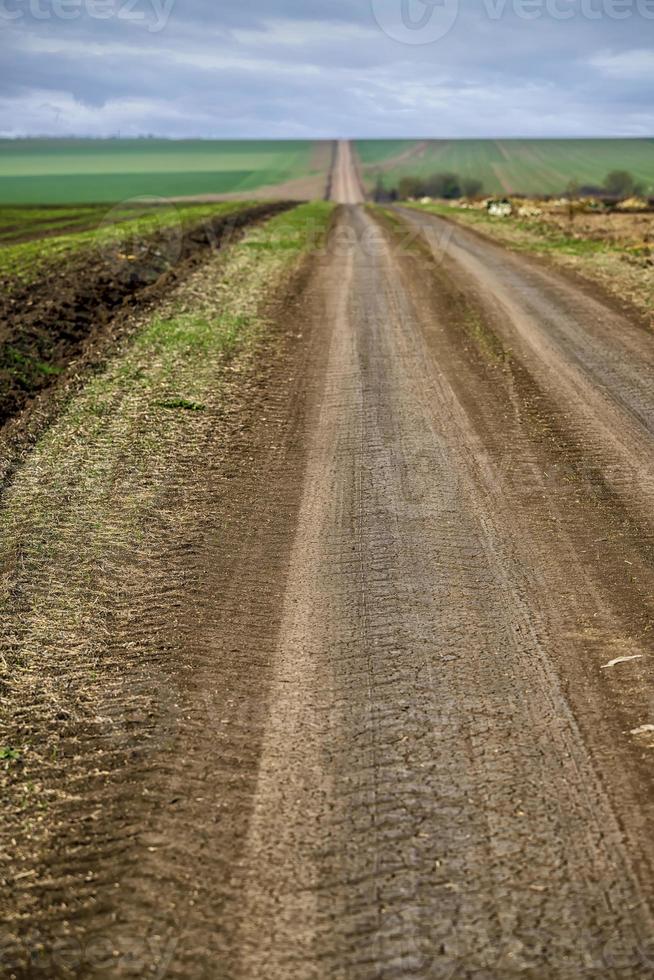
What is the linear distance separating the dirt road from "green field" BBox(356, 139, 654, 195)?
2398 millimetres

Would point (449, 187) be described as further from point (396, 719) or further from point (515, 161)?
point (396, 719)

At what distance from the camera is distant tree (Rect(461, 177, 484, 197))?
106 m

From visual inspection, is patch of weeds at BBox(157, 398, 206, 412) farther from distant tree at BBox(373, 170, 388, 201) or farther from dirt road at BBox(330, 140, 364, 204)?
distant tree at BBox(373, 170, 388, 201)

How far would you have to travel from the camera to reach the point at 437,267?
773 inches

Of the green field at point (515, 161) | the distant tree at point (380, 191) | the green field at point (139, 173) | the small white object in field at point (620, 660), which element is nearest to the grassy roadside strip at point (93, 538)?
the small white object in field at point (620, 660)

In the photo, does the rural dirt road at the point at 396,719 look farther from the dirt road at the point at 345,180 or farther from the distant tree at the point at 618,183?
the distant tree at the point at 618,183

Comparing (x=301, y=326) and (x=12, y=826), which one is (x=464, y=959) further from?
(x=301, y=326)

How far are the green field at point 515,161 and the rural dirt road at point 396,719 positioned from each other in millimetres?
86346

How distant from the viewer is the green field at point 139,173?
98.4m

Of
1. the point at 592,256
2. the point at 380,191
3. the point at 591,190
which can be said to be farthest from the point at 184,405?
the point at 380,191

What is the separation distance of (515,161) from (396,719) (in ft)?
484

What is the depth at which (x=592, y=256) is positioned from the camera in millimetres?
21516

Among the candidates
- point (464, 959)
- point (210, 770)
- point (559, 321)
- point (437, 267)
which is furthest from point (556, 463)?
point (437, 267)

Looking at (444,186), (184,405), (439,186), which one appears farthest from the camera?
(439,186)
